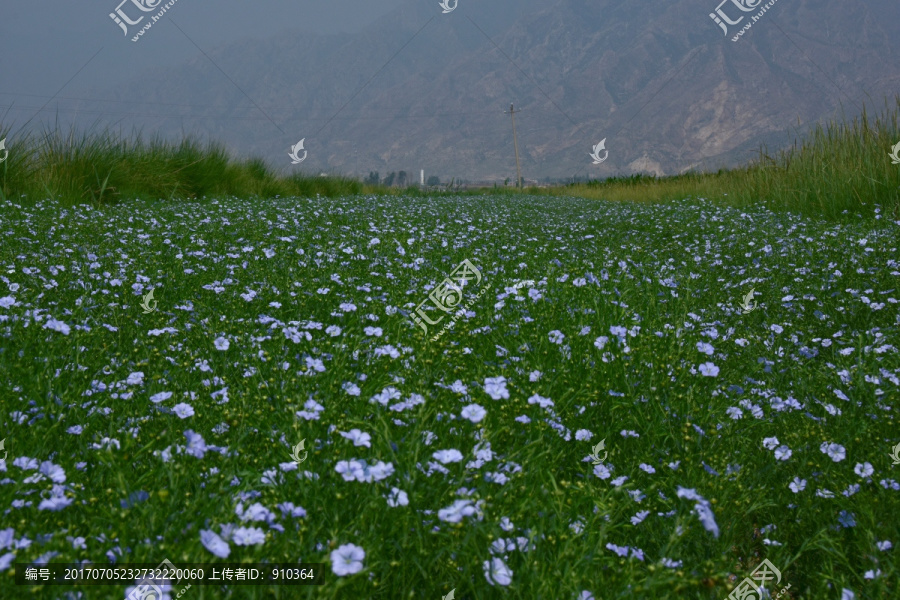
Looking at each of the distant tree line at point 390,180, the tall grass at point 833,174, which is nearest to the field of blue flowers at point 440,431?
the tall grass at point 833,174

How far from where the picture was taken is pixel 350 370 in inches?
127

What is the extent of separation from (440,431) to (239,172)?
15.8 meters

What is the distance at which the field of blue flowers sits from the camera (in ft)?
6.41

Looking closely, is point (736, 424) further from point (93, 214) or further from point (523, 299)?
point (93, 214)

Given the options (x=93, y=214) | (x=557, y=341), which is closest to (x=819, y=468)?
(x=557, y=341)

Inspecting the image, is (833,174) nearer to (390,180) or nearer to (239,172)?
(239,172)

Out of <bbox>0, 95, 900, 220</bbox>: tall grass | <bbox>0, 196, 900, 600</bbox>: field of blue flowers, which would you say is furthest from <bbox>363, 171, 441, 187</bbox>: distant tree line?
<bbox>0, 196, 900, 600</bbox>: field of blue flowers

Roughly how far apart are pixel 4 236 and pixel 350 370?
17.4 feet

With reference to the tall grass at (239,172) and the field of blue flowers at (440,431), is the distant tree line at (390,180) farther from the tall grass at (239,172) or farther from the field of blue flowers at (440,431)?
the field of blue flowers at (440,431)

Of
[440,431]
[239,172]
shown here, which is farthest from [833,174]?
[239,172]

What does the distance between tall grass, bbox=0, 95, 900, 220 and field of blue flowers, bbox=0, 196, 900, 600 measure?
5164 millimetres

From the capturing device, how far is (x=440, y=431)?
267cm

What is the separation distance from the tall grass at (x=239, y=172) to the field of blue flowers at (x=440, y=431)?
516 cm

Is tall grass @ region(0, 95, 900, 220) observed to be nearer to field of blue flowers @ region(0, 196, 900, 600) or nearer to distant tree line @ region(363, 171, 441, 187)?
field of blue flowers @ region(0, 196, 900, 600)
